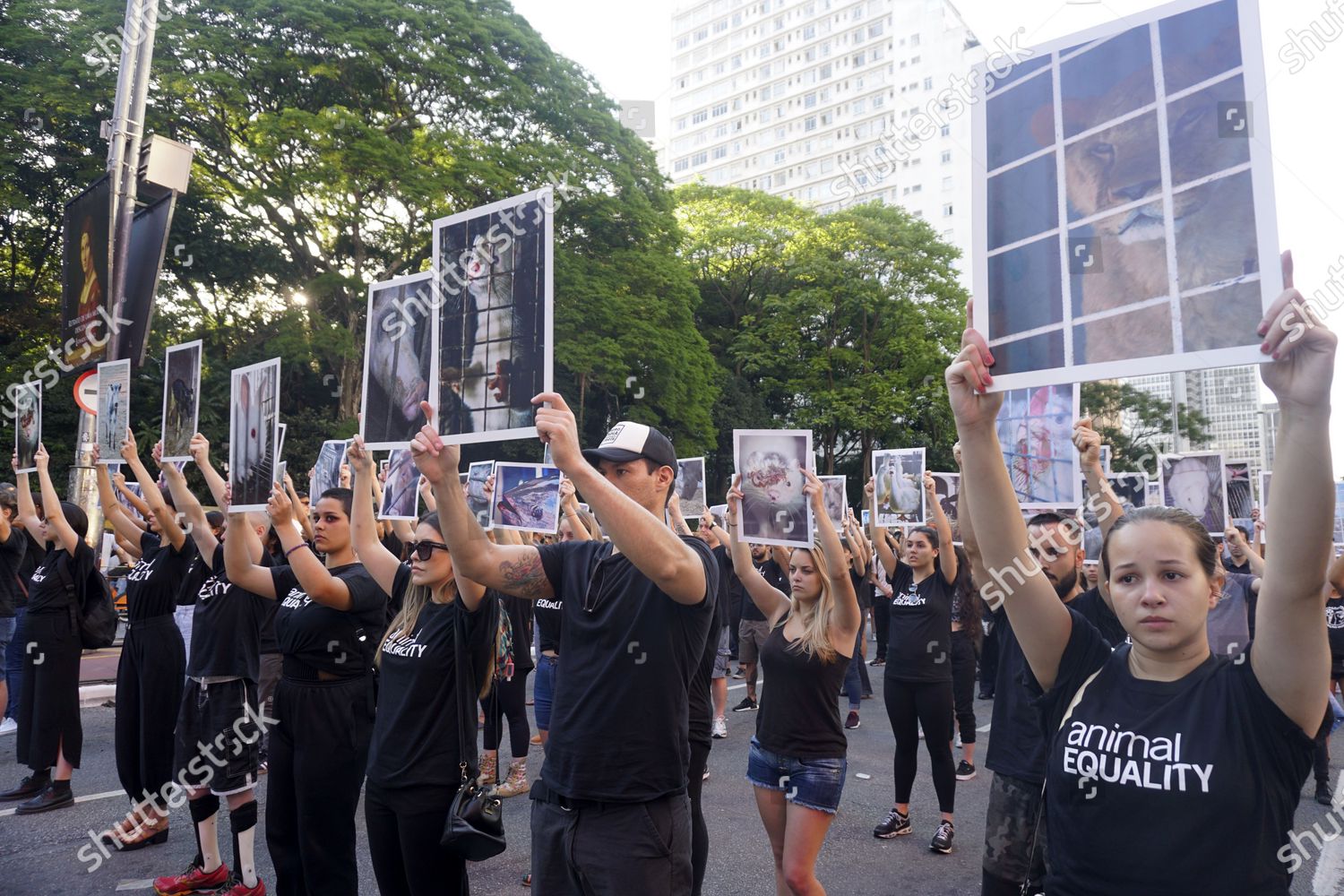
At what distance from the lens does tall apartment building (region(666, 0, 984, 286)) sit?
68.4 m

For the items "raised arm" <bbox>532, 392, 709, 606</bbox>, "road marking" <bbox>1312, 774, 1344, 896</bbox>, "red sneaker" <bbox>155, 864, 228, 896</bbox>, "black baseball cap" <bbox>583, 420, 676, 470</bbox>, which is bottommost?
"road marking" <bbox>1312, 774, 1344, 896</bbox>

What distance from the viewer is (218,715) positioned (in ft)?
16.7

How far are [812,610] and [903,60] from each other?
75935 mm

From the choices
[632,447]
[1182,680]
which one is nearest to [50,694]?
[632,447]

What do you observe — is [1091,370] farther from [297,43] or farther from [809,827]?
[297,43]

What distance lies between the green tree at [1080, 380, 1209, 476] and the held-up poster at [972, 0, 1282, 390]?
4269cm

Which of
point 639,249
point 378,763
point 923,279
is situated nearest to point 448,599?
point 378,763

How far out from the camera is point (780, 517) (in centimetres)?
563

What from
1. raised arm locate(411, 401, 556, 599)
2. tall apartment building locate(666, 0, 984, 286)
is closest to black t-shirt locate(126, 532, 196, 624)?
raised arm locate(411, 401, 556, 599)

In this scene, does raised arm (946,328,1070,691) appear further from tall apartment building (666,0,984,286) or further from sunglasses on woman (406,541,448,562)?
tall apartment building (666,0,984,286)

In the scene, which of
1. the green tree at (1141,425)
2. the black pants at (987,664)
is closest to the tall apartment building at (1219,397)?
the green tree at (1141,425)

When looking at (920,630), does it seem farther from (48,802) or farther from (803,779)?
(48,802)

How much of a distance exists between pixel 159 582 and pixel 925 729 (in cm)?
481

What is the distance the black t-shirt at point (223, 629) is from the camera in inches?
204
